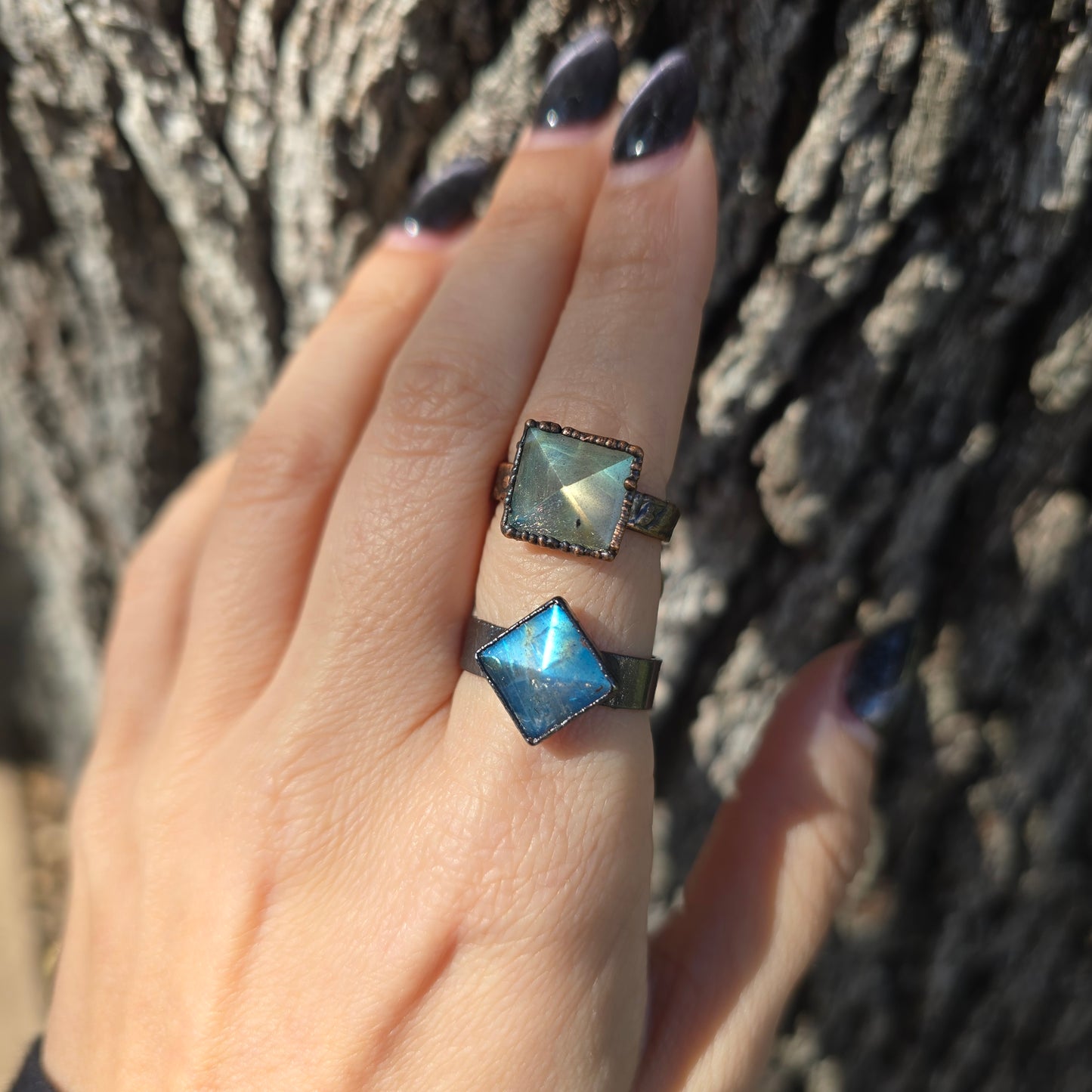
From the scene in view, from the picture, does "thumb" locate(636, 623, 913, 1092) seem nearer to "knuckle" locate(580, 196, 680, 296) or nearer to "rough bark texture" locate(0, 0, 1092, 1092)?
"rough bark texture" locate(0, 0, 1092, 1092)

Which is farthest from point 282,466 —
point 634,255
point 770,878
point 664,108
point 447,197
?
point 770,878

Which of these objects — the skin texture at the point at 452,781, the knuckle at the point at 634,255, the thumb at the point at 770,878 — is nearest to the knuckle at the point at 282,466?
the skin texture at the point at 452,781

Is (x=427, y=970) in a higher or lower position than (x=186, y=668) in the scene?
lower

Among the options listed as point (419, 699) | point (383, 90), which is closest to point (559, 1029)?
point (419, 699)

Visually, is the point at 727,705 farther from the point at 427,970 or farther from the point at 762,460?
the point at 427,970

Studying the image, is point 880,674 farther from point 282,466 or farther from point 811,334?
point 282,466

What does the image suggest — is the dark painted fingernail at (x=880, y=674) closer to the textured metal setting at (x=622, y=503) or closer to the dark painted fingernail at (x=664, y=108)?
the textured metal setting at (x=622, y=503)

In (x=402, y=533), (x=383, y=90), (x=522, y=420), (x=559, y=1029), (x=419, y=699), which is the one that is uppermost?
(x=383, y=90)

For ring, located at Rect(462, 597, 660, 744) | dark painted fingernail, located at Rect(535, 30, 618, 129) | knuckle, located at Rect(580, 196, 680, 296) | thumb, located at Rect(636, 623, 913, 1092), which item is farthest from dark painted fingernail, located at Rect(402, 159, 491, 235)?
thumb, located at Rect(636, 623, 913, 1092)
